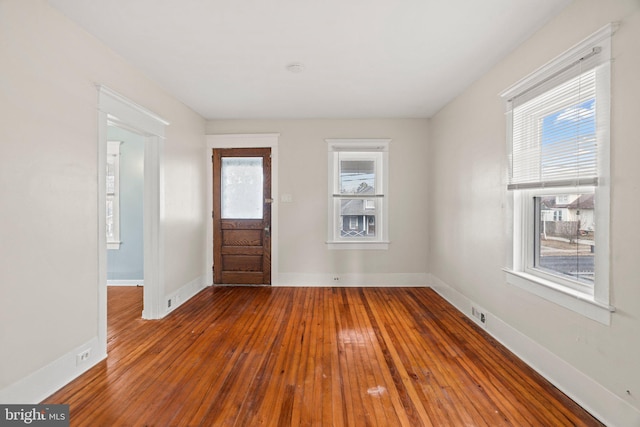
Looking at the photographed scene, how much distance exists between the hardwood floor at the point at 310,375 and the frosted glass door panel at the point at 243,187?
1.63 m

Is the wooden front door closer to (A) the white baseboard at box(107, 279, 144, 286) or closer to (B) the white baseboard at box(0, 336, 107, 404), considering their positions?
(A) the white baseboard at box(107, 279, 144, 286)

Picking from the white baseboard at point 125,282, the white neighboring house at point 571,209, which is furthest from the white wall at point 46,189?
the white neighboring house at point 571,209

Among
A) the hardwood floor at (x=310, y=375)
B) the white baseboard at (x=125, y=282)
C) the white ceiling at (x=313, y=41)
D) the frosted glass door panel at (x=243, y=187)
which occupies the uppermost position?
the white ceiling at (x=313, y=41)

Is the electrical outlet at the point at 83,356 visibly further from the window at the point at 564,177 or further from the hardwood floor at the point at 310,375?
the window at the point at 564,177

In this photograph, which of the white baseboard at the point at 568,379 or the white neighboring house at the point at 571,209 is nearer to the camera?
the white baseboard at the point at 568,379

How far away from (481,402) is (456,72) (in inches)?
113

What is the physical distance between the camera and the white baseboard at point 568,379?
1.56 metres

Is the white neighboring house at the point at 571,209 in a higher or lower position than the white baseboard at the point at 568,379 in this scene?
higher

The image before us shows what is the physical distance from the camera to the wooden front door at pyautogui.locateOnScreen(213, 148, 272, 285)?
14.6 ft

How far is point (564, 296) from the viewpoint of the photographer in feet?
6.27

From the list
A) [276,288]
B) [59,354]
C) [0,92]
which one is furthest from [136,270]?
[0,92]

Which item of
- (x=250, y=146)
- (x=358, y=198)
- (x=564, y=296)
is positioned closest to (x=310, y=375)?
(x=564, y=296)

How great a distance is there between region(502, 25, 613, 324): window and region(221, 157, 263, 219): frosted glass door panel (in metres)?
3.34

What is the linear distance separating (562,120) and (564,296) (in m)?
1.23
